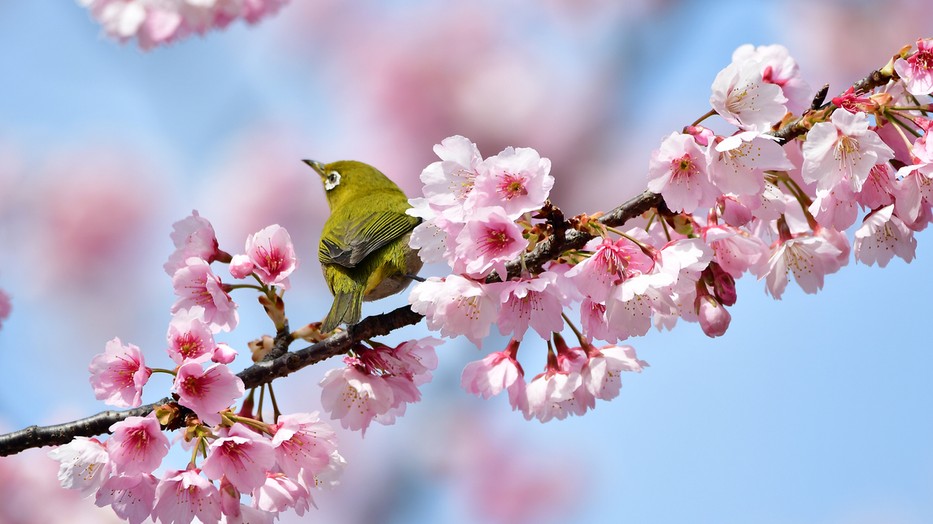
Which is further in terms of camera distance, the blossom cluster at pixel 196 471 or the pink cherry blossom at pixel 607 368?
the pink cherry blossom at pixel 607 368

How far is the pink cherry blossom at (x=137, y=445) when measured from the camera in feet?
7.89

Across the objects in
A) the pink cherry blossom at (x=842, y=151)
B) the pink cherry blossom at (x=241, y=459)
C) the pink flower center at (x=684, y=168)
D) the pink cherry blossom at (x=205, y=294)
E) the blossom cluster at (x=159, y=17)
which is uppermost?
the blossom cluster at (x=159, y=17)

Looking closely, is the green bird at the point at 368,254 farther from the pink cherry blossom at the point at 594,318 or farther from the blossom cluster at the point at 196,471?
the pink cherry blossom at the point at 594,318

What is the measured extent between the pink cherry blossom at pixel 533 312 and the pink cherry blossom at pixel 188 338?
2.90 feet

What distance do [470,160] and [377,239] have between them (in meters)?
1.23

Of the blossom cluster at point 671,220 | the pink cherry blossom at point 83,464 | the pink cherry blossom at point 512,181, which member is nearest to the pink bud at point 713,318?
the blossom cluster at point 671,220

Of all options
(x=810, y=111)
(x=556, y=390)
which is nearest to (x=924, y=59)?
(x=810, y=111)

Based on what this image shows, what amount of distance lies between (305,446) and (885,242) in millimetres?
1833

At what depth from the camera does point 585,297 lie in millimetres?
2492

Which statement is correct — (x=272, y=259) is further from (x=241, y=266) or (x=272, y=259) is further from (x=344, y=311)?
(x=344, y=311)

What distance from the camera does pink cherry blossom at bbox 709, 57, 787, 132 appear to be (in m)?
2.33

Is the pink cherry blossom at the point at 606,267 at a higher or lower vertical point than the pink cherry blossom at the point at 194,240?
lower

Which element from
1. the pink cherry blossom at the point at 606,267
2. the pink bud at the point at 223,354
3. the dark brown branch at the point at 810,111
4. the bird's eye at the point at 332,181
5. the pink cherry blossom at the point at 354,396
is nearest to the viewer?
the pink cherry blossom at the point at 606,267

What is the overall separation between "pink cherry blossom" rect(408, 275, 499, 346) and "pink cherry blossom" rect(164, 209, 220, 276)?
2.69 feet
